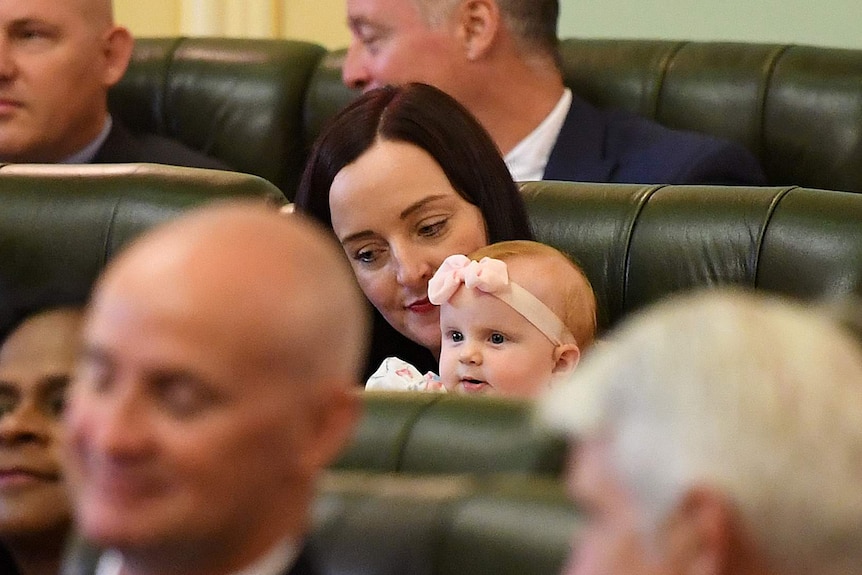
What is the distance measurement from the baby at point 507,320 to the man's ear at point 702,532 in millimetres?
1262

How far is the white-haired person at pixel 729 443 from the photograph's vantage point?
2.66 feet

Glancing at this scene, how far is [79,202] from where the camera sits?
8.07 ft

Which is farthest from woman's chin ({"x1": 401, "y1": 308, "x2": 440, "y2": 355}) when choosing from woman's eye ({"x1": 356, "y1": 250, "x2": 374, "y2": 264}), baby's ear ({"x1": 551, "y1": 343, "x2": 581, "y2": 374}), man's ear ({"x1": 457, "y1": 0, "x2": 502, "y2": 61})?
man's ear ({"x1": 457, "y1": 0, "x2": 502, "y2": 61})

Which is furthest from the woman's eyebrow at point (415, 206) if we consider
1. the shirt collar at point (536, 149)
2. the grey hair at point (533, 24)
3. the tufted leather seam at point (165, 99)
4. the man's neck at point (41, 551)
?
the tufted leather seam at point (165, 99)

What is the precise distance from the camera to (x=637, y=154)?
3.13 m

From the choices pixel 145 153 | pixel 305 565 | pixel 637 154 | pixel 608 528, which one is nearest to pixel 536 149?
pixel 637 154

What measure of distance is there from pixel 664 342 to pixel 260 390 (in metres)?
0.27

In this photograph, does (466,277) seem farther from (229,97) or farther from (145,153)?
(229,97)

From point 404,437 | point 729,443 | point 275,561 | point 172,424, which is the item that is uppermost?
point 729,443

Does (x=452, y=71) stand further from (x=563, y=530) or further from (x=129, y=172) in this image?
(x=563, y=530)

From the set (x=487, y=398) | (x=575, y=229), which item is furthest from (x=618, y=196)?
(x=487, y=398)

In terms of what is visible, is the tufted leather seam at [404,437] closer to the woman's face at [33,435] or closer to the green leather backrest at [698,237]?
the woman's face at [33,435]

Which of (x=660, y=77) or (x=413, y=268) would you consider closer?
(x=413, y=268)

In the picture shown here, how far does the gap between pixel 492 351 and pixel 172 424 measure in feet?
4.02
